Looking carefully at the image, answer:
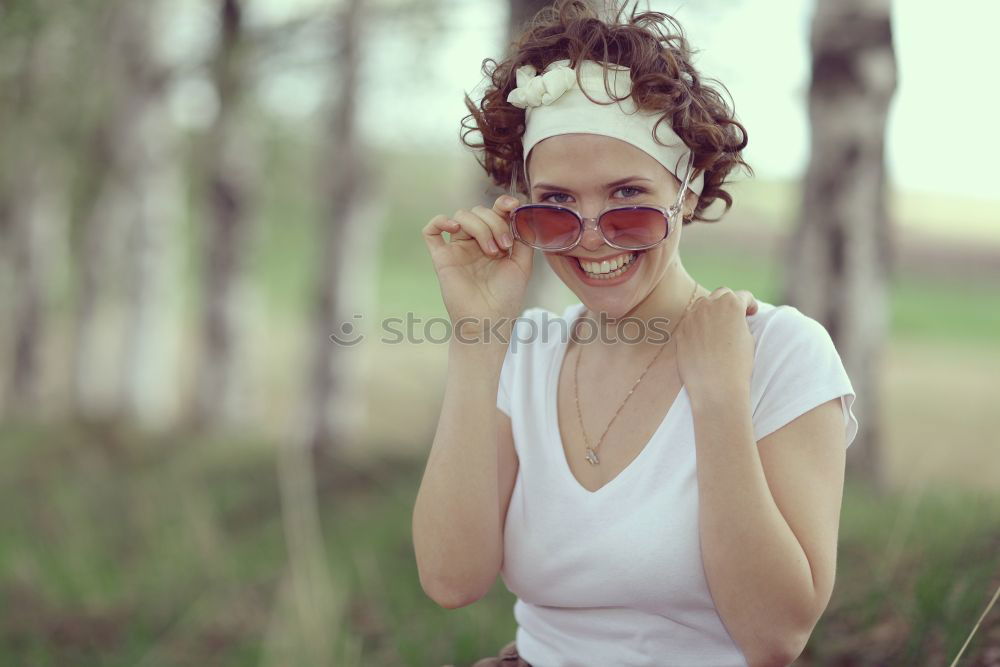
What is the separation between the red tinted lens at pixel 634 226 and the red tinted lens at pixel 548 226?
68 mm

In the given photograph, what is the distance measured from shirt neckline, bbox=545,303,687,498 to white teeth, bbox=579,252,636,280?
26 cm

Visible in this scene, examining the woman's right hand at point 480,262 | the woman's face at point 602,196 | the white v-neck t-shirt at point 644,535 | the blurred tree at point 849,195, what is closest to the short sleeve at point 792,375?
the white v-neck t-shirt at point 644,535

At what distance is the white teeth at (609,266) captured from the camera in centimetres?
202

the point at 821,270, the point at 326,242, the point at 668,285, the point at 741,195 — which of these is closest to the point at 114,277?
the point at 326,242

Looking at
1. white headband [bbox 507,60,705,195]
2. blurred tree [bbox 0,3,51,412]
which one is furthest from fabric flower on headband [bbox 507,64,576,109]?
blurred tree [bbox 0,3,51,412]

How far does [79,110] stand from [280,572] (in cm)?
874

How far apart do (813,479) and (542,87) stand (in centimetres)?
93

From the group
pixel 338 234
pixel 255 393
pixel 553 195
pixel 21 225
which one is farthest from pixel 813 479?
pixel 255 393

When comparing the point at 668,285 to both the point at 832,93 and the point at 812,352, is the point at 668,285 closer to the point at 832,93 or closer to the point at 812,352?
the point at 812,352

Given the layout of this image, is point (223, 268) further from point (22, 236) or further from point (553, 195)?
point (553, 195)

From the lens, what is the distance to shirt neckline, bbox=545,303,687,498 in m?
1.93

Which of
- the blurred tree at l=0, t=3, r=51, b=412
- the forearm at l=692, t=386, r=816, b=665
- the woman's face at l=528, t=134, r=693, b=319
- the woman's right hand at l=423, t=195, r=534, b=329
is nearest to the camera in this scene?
the forearm at l=692, t=386, r=816, b=665

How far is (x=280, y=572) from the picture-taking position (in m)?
5.45

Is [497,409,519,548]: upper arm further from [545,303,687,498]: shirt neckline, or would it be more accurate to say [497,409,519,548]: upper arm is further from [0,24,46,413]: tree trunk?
[0,24,46,413]: tree trunk
